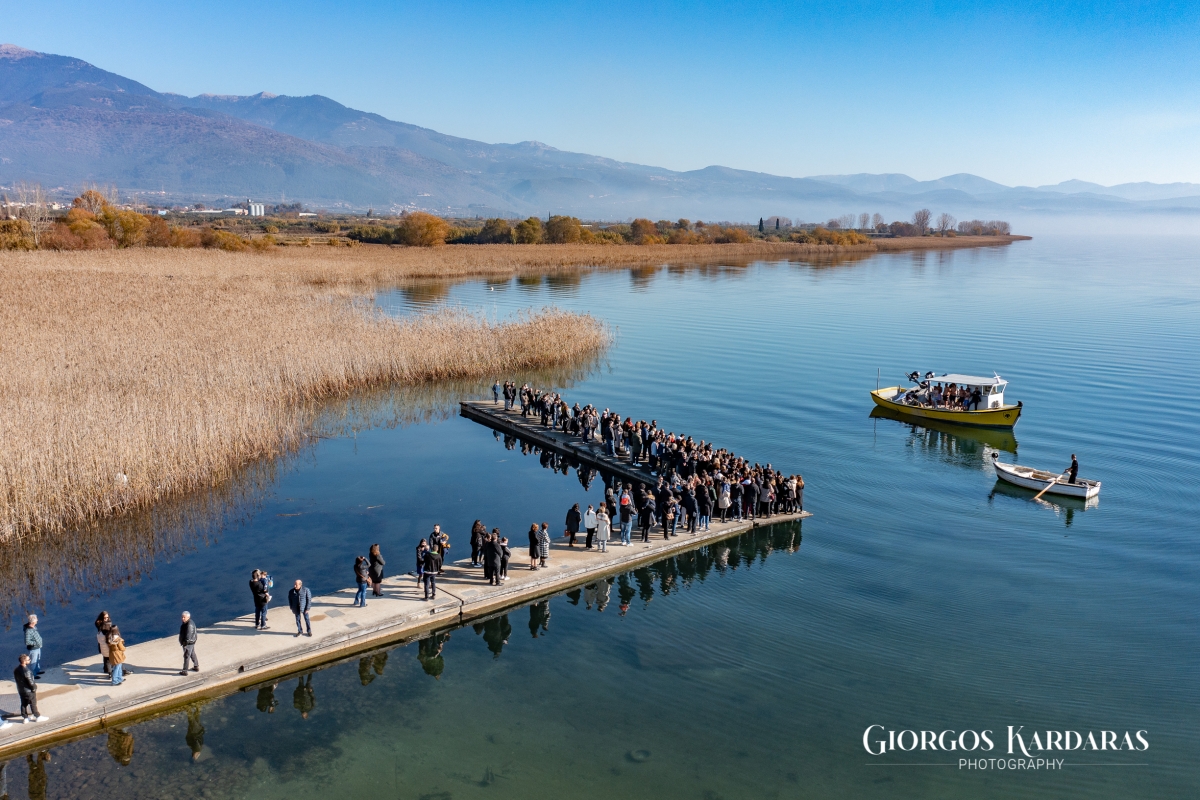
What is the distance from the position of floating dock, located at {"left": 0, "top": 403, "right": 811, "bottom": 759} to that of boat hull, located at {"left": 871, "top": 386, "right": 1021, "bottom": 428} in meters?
20.6

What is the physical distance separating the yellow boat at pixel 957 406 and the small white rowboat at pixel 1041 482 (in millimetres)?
6935

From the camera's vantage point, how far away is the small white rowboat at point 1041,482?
95.8 ft

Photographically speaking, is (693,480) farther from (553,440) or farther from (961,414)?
(961,414)

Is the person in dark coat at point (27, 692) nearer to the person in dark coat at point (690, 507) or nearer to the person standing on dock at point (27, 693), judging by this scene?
the person standing on dock at point (27, 693)

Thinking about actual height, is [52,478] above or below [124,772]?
above

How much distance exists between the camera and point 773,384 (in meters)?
47.4

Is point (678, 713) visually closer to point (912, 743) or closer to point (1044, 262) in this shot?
point (912, 743)

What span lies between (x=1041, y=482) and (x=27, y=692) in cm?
3068

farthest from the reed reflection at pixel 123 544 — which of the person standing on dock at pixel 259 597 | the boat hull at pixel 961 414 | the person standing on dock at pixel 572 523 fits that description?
the boat hull at pixel 961 414

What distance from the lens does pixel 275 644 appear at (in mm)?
16953

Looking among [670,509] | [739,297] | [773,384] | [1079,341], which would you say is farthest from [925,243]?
[670,509]

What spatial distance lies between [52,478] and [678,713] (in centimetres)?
1894

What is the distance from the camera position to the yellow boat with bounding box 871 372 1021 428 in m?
39.0

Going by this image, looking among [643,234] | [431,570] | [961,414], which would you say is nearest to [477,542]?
[431,570]
